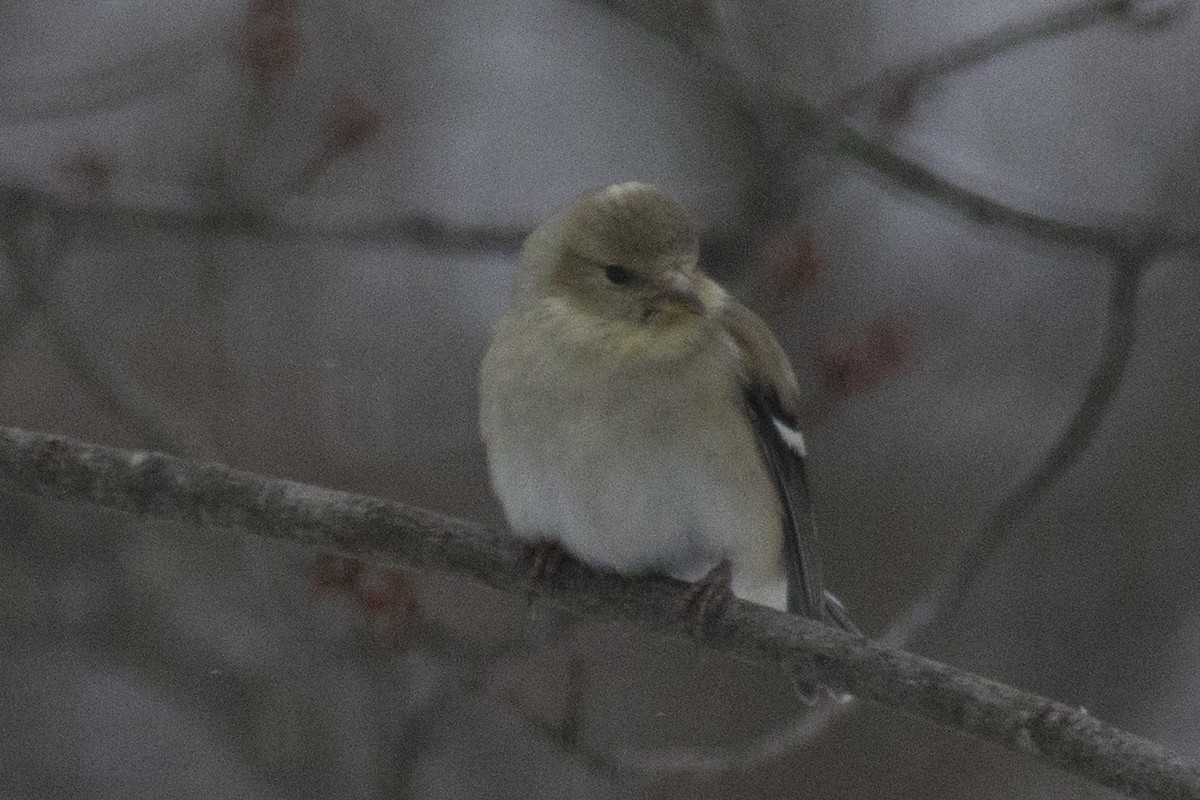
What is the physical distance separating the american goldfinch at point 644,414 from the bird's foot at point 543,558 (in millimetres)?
26

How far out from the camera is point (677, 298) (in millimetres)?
3906

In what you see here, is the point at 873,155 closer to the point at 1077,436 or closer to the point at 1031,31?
the point at 1031,31

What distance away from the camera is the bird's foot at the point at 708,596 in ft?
11.7

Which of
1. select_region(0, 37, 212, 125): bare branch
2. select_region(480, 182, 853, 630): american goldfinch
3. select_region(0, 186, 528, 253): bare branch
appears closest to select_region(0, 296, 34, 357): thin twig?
select_region(0, 186, 528, 253): bare branch

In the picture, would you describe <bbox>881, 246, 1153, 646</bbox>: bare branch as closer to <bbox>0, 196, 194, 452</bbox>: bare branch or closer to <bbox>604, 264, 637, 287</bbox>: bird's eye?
<bbox>604, 264, 637, 287</bbox>: bird's eye

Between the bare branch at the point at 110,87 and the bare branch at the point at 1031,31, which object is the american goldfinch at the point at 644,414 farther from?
the bare branch at the point at 110,87

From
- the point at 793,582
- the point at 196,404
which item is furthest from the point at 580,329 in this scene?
the point at 196,404

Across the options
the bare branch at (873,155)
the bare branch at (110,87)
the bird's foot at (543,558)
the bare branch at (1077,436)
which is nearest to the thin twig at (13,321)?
the bare branch at (110,87)

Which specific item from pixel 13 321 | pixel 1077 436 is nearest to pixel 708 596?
pixel 1077 436

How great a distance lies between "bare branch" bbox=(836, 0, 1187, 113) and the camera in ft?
13.8

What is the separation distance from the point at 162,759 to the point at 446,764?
73.0 inches

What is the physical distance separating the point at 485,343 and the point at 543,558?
417 cm

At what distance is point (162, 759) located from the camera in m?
6.91

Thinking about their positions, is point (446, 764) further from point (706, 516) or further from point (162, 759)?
point (706, 516)
